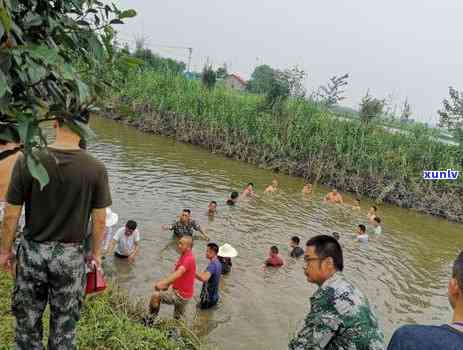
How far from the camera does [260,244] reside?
9.79 m

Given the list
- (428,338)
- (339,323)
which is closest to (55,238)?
(339,323)

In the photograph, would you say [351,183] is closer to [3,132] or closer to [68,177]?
[68,177]

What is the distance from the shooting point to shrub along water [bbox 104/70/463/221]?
17.2 metres

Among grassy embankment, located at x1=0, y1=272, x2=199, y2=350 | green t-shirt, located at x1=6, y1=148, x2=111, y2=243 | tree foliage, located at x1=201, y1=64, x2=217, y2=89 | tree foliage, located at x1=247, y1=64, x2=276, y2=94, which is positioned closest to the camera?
green t-shirt, located at x1=6, y1=148, x2=111, y2=243

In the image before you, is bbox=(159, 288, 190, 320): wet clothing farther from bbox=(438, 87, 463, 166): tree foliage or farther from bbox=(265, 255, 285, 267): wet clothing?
bbox=(438, 87, 463, 166): tree foliage

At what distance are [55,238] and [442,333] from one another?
2332 millimetres

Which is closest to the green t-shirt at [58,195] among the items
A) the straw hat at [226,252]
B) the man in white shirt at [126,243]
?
the man in white shirt at [126,243]

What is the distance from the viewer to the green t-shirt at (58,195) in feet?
8.94

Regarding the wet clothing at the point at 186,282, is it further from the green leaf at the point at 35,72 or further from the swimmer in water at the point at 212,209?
the swimmer in water at the point at 212,209

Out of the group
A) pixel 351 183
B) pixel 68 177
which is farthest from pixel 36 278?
pixel 351 183

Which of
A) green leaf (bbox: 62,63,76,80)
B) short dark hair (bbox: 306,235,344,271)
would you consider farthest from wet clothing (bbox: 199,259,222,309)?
green leaf (bbox: 62,63,76,80)

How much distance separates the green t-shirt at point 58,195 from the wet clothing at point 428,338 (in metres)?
2.09

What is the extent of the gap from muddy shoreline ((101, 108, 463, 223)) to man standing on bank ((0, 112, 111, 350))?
12792mm

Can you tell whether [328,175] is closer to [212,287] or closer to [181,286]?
[212,287]
